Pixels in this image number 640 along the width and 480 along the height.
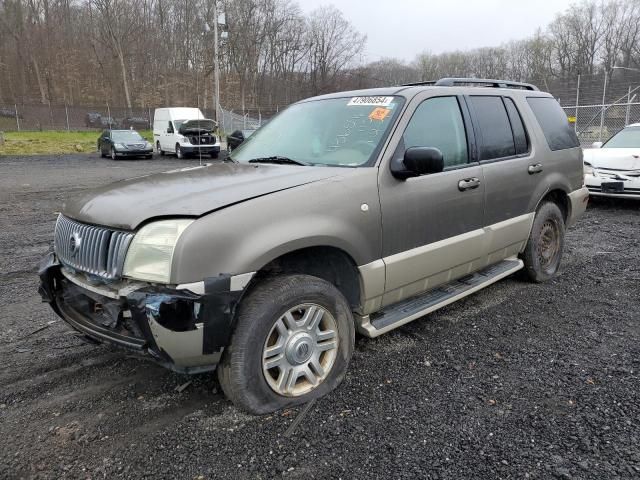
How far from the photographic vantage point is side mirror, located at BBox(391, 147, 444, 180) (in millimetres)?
3012

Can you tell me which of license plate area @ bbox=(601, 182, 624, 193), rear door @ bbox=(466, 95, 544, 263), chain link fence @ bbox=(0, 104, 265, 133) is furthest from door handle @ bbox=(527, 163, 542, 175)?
chain link fence @ bbox=(0, 104, 265, 133)

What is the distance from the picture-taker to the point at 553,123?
193 inches

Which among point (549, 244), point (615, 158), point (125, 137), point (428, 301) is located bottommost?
point (428, 301)

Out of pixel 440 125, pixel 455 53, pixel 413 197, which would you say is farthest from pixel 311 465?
pixel 455 53

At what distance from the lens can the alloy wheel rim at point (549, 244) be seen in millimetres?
4848

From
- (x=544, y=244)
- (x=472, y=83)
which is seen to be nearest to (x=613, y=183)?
(x=544, y=244)

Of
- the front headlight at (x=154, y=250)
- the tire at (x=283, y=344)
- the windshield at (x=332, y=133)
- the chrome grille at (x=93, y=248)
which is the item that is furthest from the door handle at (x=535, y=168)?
the chrome grille at (x=93, y=248)

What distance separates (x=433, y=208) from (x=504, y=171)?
1055 mm

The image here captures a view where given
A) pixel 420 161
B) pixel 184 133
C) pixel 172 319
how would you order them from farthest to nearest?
pixel 184 133, pixel 420 161, pixel 172 319

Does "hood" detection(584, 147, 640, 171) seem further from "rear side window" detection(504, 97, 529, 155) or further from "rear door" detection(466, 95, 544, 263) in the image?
"rear side window" detection(504, 97, 529, 155)

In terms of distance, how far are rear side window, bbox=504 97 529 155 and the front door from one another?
0.72m

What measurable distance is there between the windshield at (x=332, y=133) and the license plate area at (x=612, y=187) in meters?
7.03

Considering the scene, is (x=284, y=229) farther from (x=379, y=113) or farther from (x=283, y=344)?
(x=379, y=113)

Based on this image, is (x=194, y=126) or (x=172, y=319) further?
(x=194, y=126)
